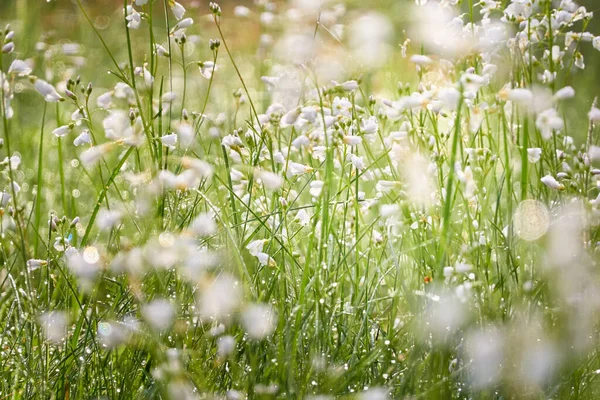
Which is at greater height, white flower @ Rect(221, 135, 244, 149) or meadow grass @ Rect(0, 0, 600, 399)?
white flower @ Rect(221, 135, 244, 149)

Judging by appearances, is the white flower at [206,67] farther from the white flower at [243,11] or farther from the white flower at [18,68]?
the white flower at [18,68]

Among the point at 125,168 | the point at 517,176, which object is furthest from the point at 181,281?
the point at 517,176

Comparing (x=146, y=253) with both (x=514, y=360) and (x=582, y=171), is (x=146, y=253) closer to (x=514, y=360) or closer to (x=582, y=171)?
(x=514, y=360)

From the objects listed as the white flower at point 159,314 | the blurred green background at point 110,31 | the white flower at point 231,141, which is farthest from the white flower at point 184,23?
the blurred green background at point 110,31

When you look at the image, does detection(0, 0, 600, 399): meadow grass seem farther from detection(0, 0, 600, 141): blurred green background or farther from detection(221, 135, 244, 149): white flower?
detection(0, 0, 600, 141): blurred green background

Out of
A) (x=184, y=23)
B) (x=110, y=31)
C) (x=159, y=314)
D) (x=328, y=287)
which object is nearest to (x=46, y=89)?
(x=184, y=23)

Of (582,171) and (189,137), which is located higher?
(189,137)

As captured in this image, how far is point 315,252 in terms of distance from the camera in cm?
196

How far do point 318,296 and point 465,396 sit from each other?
14.0 inches

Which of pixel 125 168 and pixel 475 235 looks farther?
pixel 125 168

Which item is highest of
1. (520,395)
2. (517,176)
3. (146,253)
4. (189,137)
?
(517,176)

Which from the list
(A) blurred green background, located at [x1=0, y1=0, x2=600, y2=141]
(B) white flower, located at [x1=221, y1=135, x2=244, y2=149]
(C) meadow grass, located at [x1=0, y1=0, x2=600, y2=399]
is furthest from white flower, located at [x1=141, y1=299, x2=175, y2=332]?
(A) blurred green background, located at [x1=0, y1=0, x2=600, y2=141]

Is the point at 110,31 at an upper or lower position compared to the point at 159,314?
upper

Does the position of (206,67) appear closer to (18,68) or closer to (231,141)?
(231,141)
